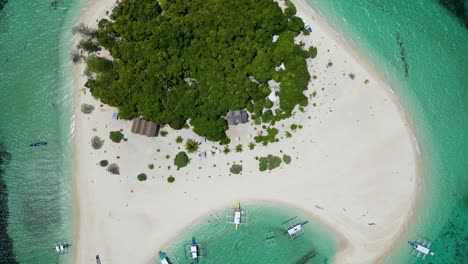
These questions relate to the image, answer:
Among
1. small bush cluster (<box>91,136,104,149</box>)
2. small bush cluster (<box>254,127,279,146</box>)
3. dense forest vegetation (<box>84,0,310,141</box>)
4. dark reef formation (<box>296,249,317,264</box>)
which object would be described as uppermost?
dense forest vegetation (<box>84,0,310,141</box>)

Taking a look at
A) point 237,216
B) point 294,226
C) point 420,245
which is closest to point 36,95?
point 237,216

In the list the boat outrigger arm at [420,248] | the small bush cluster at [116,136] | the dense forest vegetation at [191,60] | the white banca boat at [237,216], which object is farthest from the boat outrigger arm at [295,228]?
the small bush cluster at [116,136]

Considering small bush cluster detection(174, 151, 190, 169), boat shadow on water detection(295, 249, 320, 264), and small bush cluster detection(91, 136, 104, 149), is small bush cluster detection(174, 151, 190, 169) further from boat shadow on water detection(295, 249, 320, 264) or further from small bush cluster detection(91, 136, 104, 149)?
boat shadow on water detection(295, 249, 320, 264)

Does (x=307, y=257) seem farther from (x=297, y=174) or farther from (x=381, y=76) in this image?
(x=381, y=76)

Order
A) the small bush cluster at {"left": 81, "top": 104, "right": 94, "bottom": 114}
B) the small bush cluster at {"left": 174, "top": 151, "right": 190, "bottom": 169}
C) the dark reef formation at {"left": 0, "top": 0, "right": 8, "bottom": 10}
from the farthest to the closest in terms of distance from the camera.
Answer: the dark reef formation at {"left": 0, "top": 0, "right": 8, "bottom": 10} < the small bush cluster at {"left": 81, "top": 104, "right": 94, "bottom": 114} < the small bush cluster at {"left": 174, "top": 151, "right": 190, "bottom": 169}

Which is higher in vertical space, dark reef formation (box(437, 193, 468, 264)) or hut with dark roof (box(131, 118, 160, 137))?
hut with dark roof (box(131, 118, 160, 137))

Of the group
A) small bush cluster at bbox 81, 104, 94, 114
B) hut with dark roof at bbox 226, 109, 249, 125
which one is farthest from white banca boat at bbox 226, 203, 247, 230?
small bush cluster at bbox 81, 104, 94, 114

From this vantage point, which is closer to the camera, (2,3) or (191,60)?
(191,60)
